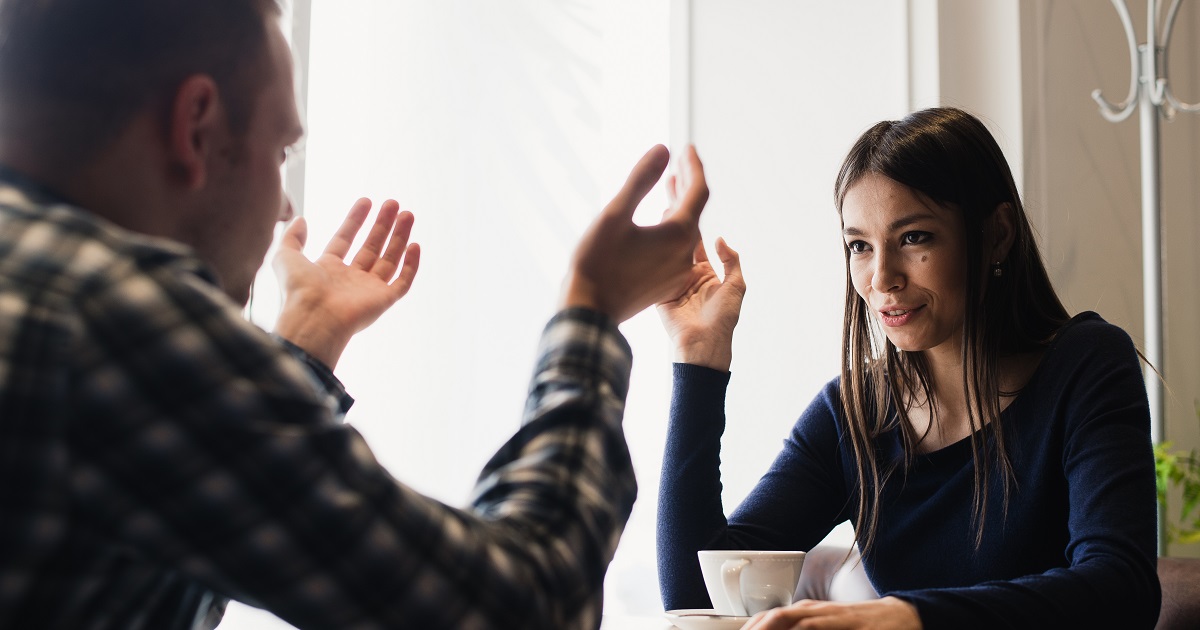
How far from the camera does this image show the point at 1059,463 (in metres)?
1.50

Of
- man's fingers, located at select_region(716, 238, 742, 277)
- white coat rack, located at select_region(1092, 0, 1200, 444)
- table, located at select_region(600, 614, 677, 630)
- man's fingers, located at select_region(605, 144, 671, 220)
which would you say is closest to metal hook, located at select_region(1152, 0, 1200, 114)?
white coat rack, located at select_region(1092, 0, 1200, 444)

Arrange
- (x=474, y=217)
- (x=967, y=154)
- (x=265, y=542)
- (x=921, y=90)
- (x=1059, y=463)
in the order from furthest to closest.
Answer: (x=921, y=90)
(x=474, y=217)
(x=967, y=154)
(x=1059, y=463)
(x=265, y=542)

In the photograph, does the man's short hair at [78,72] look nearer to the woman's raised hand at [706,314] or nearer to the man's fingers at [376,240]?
the man's fingers at [376,240]

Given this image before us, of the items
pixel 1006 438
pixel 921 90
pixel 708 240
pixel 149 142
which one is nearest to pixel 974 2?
pixel 921 90

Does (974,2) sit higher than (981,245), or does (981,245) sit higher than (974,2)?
(974,2)

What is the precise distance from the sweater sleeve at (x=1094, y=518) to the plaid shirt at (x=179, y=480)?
686mm

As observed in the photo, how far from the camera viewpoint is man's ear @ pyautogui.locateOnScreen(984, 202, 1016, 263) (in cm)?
165

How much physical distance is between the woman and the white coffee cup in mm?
385

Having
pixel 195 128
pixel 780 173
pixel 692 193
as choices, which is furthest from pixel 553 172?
pixel 195 128

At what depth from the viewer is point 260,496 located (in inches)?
20.5

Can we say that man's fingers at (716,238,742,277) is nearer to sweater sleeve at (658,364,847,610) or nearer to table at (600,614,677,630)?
sweater sleeve at (658,364,847,610)

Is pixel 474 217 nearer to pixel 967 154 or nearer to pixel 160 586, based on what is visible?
pixel 967 154

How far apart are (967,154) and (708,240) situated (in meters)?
1.57

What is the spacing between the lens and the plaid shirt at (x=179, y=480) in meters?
0.49
